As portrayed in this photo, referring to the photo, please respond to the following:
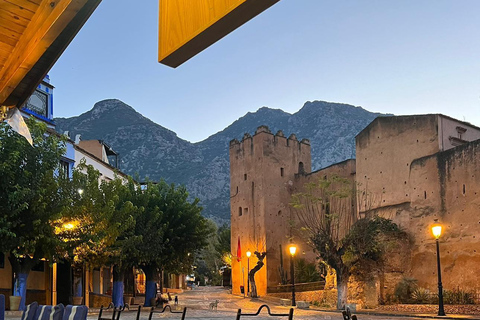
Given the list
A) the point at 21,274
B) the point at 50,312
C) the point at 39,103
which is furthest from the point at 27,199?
the point at 50,312

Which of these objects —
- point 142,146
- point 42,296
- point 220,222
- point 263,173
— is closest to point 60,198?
point 42,296

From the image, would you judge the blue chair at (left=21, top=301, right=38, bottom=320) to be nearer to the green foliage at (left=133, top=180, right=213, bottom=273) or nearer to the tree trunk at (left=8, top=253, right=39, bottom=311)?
the tree trunk at (left=8, top=253, right=39, bottom=311)

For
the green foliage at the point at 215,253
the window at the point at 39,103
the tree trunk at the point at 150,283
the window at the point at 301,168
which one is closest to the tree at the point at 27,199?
the window at the point at 39,103

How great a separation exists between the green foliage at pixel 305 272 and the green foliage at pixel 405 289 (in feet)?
40.8

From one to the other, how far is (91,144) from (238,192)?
1388 centimetres

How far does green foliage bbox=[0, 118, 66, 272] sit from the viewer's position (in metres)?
18.1

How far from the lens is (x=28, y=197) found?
1858cm

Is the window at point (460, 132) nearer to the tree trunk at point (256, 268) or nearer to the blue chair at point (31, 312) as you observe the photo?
the tree trunk at point (256, 268)

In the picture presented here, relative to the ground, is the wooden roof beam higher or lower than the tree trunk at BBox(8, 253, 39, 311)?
higher

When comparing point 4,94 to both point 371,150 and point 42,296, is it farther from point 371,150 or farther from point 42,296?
point 371,150

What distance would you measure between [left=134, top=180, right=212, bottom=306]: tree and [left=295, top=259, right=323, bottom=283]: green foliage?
457 inches

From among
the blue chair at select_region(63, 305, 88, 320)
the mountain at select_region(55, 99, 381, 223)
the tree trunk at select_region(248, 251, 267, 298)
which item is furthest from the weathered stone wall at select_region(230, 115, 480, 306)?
the mountain at select_region(55, 99, 381, 223)

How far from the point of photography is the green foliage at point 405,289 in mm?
26470

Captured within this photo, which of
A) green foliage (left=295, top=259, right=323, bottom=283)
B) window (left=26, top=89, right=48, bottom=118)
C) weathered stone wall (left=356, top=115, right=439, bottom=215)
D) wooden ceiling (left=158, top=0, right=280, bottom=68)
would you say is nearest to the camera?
wooden ceiling (left=158, top=0, right=280, bottom=68)
